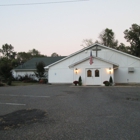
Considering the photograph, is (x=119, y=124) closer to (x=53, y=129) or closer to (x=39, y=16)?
(x=53, y=129)

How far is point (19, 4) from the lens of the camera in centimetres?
1767

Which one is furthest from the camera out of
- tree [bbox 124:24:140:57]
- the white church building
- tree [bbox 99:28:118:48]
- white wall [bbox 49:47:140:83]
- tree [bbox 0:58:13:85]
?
tree [bbox 99:28:118:48]

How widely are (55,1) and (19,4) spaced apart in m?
3.70

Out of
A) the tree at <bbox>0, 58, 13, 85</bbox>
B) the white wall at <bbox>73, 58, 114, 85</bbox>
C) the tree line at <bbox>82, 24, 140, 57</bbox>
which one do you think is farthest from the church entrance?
the tree line at <bbox>82, 24, 140, 57</bbox>

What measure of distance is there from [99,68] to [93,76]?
131 cm

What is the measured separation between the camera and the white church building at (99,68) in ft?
74.9

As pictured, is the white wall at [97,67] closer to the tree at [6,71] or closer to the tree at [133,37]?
the tree at [6,71]

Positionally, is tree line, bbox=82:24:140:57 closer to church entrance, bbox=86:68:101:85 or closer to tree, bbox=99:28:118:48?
tree, bbox=99:28:118:48

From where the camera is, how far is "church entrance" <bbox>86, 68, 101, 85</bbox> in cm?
2286

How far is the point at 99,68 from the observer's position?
2291 cm

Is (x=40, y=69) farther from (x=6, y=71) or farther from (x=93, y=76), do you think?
(x=93, y=76)

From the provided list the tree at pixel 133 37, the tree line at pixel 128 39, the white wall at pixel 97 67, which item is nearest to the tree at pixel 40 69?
the white wall at pixel 97 67

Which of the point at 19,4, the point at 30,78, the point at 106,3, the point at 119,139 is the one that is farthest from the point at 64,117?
the point at 30,78

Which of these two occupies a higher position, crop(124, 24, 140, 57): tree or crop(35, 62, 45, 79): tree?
crop(124, 24, 140, 57): tree
